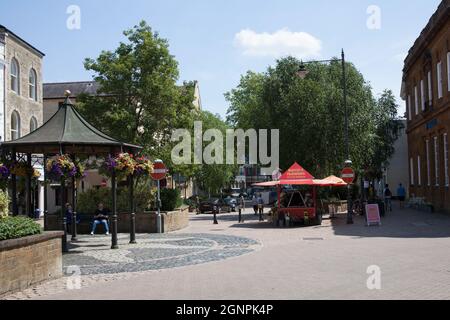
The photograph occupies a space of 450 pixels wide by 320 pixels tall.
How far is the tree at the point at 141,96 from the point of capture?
84.8 feet

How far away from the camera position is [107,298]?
8.49 meters

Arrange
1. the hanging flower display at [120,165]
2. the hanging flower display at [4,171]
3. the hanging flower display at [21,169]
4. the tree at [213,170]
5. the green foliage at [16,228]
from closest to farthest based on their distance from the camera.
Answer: the green foliage at [16,228] → the hanging flower display at [4,171] → the hanging flower display at [21,169] → the hanging flower display at [120,165] → the tree at [213,170]

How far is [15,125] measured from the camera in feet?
104

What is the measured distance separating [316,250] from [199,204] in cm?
2729

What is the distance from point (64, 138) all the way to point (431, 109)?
2260 centimetres

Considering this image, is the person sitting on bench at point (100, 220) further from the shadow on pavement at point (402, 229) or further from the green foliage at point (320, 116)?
the green foliage at point (320, 116)

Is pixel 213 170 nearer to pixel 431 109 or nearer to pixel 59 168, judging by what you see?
pixel 431 109

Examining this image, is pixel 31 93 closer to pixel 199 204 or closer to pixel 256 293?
pixel 199 204

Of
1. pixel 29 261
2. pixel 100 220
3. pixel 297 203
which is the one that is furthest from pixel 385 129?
pixel 29 261

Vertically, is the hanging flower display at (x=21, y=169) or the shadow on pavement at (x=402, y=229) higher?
the hanging flower display at (x=21, y=169)

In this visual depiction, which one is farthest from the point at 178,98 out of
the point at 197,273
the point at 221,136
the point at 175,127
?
the point at 221,136

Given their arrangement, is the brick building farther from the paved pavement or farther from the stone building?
the stone building

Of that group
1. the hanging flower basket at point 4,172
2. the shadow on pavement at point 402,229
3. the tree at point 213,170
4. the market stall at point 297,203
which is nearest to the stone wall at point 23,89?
the hanging flower basket at point 4,172

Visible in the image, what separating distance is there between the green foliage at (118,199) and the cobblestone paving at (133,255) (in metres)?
3.10
